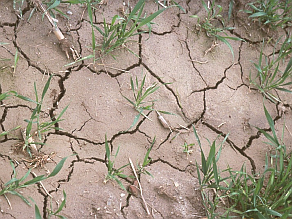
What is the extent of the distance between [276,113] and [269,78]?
11.8 inches

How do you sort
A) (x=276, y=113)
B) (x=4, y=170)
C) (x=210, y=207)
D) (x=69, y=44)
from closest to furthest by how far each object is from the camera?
(x=4, y=170) < (x=210, y=207) < (x=69, y=44) < (x=276, y=113)

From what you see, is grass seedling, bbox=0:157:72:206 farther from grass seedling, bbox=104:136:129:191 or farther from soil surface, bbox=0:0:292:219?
grass seedling, bbox=104:136:129:191

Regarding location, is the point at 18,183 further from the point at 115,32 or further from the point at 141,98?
the point at 115,32

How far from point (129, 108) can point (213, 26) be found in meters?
1.07

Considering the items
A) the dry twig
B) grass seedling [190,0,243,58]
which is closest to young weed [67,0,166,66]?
the dry twig

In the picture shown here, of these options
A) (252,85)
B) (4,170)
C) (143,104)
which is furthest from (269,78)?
(4,170)

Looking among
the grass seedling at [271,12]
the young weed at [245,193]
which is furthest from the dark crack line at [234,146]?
the grass seedling at [271,12]

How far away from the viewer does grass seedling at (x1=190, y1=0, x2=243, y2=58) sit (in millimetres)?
2670

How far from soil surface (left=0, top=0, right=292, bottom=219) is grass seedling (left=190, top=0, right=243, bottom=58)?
62 millimetres

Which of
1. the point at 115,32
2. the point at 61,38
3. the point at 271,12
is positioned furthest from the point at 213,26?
the point at 61,38

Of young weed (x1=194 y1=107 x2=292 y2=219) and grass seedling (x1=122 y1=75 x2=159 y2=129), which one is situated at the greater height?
grass seedling (x1=122 y1=75 x2=159 y2=129)

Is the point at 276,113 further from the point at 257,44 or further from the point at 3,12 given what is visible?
the point at 3,12

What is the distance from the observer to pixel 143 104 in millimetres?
2473

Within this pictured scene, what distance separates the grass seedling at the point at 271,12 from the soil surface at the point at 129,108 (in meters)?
0.20
